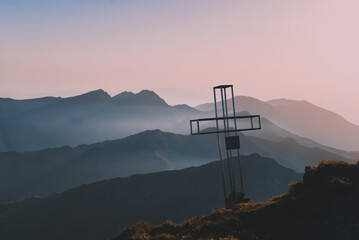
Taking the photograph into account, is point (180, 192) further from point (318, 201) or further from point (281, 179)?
point (318, 201)

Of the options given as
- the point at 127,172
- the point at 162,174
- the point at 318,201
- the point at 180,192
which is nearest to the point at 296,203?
the point at 318,201

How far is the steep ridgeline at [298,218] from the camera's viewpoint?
9.84 m

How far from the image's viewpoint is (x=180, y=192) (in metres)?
117

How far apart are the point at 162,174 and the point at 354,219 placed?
119 metres

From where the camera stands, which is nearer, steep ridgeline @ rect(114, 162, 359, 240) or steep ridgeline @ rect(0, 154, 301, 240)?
steep ridgeline @ rect(114, 162, 359, 240)

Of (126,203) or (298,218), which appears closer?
(298,218)

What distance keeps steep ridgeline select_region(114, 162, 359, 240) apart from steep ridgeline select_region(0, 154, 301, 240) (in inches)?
3677

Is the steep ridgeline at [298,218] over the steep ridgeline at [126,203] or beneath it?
over

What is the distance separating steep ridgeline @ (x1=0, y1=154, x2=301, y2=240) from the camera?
109875 millimetres

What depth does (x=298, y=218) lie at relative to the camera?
10.7 metres

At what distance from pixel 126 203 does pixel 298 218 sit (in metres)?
114

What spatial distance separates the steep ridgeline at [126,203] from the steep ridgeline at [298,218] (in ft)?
306

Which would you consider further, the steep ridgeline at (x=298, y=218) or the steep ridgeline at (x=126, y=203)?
the steep ridgeline at (x=126, y=203)

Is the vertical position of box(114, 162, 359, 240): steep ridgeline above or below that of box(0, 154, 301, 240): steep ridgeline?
above
